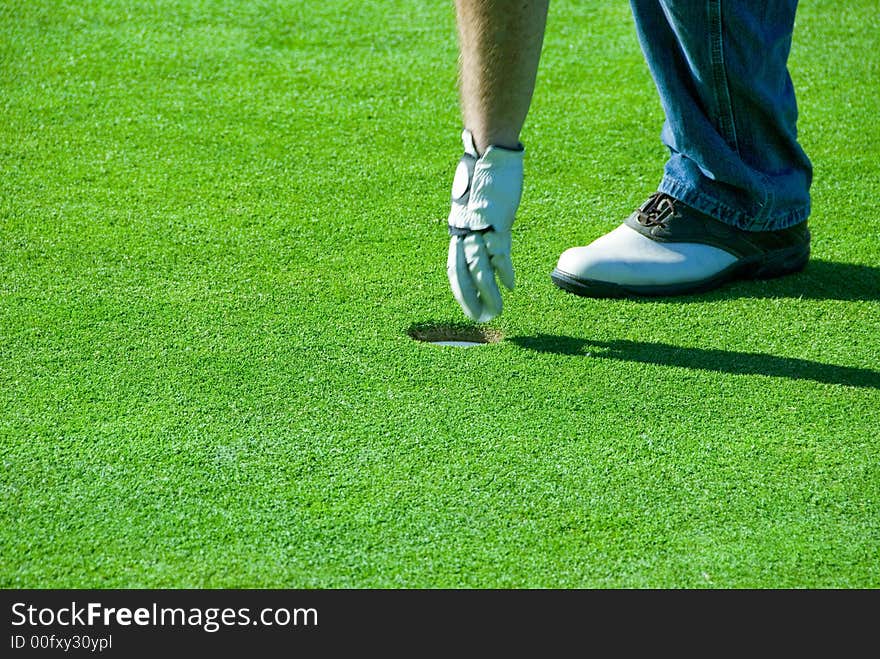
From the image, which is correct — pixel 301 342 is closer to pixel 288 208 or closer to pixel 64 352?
pixel 64 352

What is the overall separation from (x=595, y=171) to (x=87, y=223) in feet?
4.62

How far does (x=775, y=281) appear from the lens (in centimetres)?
265

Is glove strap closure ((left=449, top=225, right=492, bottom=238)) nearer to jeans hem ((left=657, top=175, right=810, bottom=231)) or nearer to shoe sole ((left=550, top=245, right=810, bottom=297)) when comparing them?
shoe sole ((left=550, top=245, right=810, bottom=297))

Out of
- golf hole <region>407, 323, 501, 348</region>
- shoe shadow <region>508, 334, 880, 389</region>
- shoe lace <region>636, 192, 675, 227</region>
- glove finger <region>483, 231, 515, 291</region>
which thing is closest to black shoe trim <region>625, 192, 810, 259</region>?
shoe lace <region>636, 192, 675, 227</region>

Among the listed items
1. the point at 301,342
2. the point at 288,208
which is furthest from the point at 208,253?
the point at 301,342

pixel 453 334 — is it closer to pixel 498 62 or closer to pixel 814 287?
pixel 498 62

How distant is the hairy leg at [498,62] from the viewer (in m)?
1.95

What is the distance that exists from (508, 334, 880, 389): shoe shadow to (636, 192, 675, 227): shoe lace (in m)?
0.49

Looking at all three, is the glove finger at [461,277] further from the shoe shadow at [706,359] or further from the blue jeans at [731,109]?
the blue jeans at [731,109]

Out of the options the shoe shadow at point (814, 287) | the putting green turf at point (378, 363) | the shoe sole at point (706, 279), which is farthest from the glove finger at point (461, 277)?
the shoe shadow at point (814, 287)

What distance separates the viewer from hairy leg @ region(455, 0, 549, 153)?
1.95 meters

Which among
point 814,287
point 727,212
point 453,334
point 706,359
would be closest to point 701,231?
point 727,212

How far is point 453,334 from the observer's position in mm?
2363

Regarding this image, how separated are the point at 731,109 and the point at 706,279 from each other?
16.1 inches
